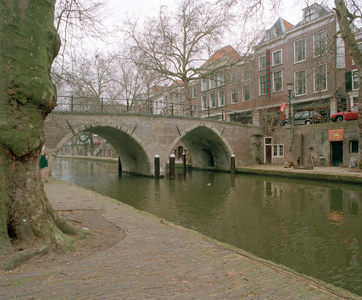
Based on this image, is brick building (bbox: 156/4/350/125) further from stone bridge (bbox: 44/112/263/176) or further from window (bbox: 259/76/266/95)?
stone bridge (bbox: 44/112/263/176)

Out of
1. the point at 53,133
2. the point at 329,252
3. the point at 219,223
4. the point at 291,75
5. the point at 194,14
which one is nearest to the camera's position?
the point at 329,252

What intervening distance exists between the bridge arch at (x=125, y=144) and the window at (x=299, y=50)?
594 inches

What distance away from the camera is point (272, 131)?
762 inches

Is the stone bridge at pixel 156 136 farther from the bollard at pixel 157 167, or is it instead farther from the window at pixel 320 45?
the window at pixel 320 45

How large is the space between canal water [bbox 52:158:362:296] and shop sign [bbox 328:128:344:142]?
5056 mm

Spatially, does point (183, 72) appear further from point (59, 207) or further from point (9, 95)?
point (9, 95)

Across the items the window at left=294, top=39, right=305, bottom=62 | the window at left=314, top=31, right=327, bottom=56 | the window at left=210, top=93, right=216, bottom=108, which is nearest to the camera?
the window at left=314, top=31, right=327, bottom=56

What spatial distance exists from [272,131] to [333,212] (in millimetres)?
12793

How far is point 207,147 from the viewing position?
19953 mm

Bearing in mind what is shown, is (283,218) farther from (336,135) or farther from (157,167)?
(336,135)

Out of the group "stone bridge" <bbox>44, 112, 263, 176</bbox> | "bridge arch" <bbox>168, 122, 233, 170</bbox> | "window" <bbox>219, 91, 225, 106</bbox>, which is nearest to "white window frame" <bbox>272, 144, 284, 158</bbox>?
"stone bridge" <bbox>44, 112, 263, 176</bbox>

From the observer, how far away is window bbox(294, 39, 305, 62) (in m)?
21.6

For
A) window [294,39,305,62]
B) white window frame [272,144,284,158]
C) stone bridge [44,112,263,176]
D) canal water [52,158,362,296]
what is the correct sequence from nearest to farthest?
canal water [52,158,362,296] < stone bridge [44,112,263,176] < white window frame [272,144,284,158] < window [294,39,305,62]

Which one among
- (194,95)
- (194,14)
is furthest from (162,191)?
(194,95)
